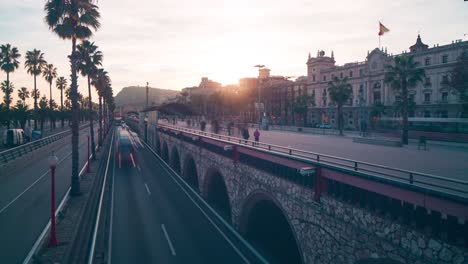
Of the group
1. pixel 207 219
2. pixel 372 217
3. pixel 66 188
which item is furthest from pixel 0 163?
pixel 372 217

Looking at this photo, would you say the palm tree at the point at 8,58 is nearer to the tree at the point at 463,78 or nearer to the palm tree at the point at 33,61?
the palm tree at the point at 33,61

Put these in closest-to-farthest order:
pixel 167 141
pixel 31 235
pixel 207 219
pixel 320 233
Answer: pixel 320 233 → pixel 31 235 → pixel 207 219 → pixel 167 141

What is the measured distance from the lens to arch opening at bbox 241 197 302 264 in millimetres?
19922

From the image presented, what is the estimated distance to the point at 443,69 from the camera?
51.6m

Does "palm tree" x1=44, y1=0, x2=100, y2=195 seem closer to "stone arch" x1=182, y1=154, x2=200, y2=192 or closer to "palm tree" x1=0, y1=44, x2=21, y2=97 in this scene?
"stone arch" x1=182, y1=154, x2=200, y2=192

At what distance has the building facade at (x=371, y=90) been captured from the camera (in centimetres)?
5125

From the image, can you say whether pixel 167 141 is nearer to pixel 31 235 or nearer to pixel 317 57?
pixel 31 235

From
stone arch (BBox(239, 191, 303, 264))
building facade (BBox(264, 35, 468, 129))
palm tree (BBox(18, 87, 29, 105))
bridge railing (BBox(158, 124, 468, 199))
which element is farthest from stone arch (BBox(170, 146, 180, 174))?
palm tree (BBox(18, 87, 29, 105))

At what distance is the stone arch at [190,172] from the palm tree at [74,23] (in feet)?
44.6

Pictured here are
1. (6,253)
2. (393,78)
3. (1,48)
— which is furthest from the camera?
(1,48)

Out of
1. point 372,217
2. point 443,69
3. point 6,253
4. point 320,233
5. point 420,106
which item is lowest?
point 6,253

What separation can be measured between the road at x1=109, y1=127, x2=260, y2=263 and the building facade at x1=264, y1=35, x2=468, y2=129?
34878 mm

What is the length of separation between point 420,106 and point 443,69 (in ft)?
22.6

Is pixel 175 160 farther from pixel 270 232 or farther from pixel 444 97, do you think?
pixel 444 97
